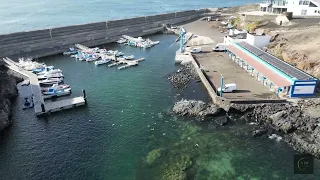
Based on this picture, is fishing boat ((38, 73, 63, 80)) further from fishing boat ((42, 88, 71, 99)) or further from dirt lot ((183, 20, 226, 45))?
dirt lot ((183, 20, 226, 45))

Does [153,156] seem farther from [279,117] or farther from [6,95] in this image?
[6,95]

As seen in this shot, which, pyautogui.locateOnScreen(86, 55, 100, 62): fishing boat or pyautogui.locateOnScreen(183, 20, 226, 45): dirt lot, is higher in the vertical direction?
pyautogui.locateOnScreen(183, 20, 226, 45): dirt lot

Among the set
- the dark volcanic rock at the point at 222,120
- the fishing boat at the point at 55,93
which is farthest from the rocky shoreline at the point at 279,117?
the fishing boat at the point at 55,93

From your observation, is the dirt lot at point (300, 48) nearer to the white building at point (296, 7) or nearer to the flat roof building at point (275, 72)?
the flat roof building at point (275, 72)

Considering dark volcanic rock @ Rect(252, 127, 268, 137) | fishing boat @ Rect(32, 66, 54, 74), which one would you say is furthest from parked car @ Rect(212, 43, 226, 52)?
fishing boat @ Rect(32, 66, 54, 74)

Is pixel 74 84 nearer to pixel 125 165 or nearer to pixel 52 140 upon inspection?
pixel 52 140

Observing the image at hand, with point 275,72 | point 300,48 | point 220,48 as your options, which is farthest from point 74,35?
point 300,48

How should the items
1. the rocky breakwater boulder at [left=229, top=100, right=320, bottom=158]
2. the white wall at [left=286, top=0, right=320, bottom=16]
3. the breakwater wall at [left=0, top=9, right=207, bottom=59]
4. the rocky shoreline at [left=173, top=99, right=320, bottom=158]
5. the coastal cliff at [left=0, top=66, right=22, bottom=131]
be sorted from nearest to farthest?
1. the rocky breakwater boulder at [left=229, top=100, right=320, bottom=158]
2. the rocky shoreline at [left=173, top=99, right=320, bottom=158]
3. the coastal cliff at [left=0, top=66, right=22, bottom=131]
4. the breakwater wall at [left=0, top=9, right=207, bottom=59]
5. the white wall at [left=286, top=0, right=320, bottom=16]
